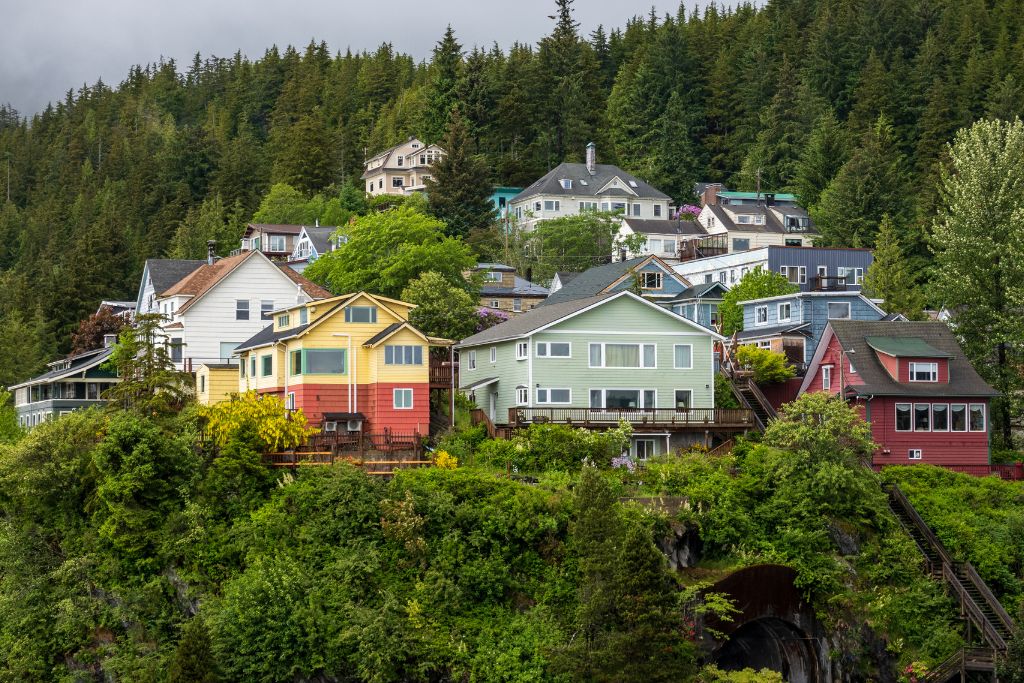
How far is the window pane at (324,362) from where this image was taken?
186 feet

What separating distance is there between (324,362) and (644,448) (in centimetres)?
1318

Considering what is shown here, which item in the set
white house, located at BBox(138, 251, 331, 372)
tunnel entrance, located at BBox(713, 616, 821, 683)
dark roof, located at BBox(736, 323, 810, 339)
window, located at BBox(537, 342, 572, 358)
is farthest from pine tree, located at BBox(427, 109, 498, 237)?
tunnel entrance, located at BBox(713, 616, 821, 683)

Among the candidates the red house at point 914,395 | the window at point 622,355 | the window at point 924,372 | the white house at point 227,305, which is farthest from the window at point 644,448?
the white house at point 227,305

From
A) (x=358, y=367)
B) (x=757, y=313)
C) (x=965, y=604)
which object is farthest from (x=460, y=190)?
(x=965, y=604)

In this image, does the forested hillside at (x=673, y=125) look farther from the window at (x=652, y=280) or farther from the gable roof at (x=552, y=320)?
the gable roof at (x=552, y=320)

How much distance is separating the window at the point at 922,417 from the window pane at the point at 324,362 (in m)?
23.1

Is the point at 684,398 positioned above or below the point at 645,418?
above

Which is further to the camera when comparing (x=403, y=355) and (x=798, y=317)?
(x=798, y=317)

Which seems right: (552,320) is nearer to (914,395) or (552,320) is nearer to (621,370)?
(621,370)

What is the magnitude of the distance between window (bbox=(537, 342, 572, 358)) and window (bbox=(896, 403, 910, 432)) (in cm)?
1346

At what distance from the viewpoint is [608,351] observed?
194ft

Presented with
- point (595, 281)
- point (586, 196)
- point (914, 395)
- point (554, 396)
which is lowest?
point (914, 395)

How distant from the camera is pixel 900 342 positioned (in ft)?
196

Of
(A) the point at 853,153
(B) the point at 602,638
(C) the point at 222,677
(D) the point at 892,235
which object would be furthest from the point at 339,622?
(A) the point at 853,153
